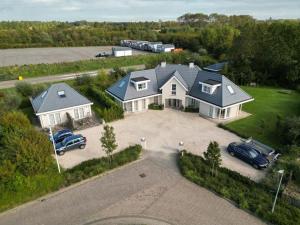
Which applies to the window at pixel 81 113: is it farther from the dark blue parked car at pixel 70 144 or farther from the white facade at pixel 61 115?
the dark blue parked car at pixel 70 144

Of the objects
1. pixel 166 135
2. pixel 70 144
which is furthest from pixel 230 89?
pixel 70 144

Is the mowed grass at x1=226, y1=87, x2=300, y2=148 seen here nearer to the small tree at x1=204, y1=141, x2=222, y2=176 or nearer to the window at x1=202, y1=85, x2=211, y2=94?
the window at x1=202, y1=85, x2=211, y2=94

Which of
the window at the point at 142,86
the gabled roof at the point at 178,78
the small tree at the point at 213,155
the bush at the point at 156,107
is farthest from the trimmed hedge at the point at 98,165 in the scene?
the gabled roof at the point at 178,78

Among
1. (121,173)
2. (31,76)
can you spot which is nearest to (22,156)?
(121,173)

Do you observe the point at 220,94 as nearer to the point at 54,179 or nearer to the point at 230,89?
the point at 230,89

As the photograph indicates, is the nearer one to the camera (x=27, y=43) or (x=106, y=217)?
(x=106, y=217)

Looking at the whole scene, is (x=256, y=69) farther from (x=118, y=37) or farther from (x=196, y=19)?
(x=196, y=19)
